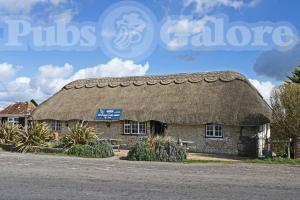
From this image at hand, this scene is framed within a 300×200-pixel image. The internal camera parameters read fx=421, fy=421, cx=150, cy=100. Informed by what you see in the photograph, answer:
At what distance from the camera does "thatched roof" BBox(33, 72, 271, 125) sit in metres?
26.1

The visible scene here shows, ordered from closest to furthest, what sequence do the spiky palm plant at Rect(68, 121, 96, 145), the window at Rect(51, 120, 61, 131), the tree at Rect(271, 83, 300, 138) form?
the tree at Rect(271, 83, 300, 138)
the spiky palm plant at Rect(68, 121, 96, 145)
the window at Rect(51, 120, 61, 131)

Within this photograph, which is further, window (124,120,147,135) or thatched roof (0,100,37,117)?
thatched roof (0,100,37,117)

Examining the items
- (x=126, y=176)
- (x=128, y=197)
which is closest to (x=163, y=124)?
(x=126, y=176)

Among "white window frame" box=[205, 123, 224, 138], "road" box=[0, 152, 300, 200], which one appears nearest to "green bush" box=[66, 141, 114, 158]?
"road" box=[0, 152, 300, 200]

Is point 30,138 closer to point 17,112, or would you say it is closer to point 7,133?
point 7,133

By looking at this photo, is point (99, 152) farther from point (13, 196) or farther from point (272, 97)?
point (13, 196)

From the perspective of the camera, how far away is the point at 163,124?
28.8 metres

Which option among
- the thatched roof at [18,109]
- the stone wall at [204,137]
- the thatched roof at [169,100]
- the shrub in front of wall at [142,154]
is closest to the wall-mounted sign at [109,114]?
the thatched roof at [169,100]

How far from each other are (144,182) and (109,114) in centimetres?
1736

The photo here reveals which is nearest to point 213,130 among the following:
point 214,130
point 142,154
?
point 214,130

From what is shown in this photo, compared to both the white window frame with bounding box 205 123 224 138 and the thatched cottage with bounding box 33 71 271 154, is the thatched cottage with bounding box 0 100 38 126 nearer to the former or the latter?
the thatched cottage with bounding box 33 71 271 154

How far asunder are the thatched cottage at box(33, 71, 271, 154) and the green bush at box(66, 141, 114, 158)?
5413mm

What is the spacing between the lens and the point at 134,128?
29.5 m

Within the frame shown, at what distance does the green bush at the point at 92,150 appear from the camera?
23.2 meters
